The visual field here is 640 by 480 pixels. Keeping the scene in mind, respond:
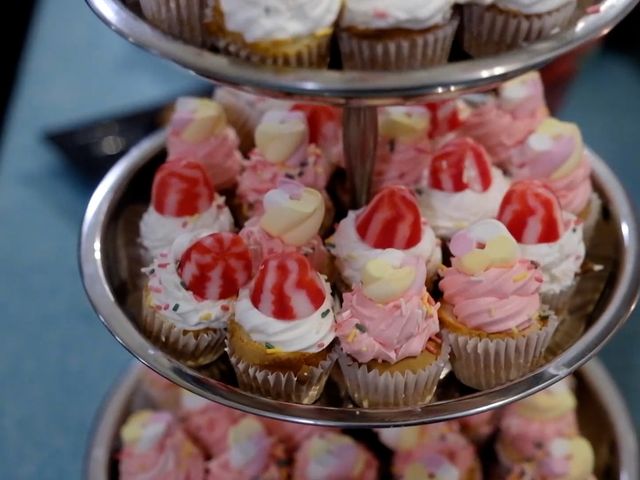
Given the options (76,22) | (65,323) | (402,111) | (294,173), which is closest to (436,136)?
(402,111)

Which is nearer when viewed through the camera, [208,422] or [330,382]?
[330,382]

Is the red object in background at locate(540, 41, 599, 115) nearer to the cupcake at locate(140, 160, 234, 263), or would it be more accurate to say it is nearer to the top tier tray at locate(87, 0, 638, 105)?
the cupcake at locate(140, 160, 234, 263)

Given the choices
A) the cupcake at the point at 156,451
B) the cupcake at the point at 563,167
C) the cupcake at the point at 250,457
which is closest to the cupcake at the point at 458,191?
the cupcake at the point at 563,167

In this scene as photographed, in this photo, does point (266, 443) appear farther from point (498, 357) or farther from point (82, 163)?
point (82, 163)

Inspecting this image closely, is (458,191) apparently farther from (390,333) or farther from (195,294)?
(195,294)

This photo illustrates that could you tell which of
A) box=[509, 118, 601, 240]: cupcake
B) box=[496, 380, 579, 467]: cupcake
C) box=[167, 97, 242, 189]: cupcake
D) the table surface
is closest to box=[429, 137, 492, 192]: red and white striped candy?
box=[509, 118, 601, 240]: cupcake

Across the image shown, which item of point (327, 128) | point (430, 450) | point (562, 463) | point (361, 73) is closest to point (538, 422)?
point (562, 463)
